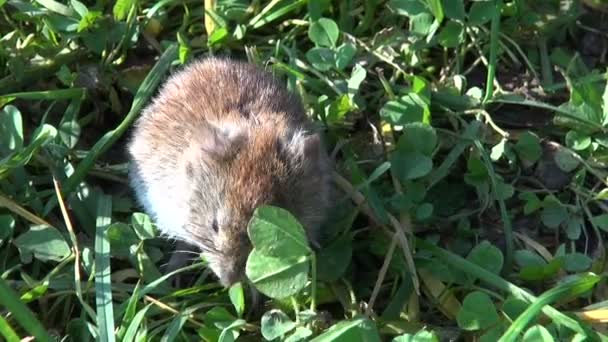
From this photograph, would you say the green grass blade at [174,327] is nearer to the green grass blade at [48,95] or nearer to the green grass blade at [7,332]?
the green grass blade at [7,332]

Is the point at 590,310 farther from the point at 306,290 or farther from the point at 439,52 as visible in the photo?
the point at 439,52

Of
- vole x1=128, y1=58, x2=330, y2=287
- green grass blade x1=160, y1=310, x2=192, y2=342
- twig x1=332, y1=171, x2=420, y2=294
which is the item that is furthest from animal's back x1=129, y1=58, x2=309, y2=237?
green grass blade x1=160, y1=310, x2=192, y2=342

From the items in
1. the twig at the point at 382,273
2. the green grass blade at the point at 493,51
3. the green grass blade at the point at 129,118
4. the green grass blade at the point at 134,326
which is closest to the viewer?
the green grass blade at the point at 134,326

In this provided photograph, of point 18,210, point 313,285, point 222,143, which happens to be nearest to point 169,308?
point 313,285

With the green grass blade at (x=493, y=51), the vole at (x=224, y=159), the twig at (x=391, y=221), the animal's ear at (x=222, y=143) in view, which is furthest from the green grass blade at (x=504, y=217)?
the animal's ear at (x=222, y=143)

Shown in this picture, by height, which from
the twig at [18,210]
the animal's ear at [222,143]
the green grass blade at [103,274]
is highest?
the animal's ear at [222,143]

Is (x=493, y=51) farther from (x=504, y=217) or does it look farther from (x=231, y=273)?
(x=231, y=273)

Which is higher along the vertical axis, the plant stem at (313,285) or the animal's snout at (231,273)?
the animal's snout at (231,273)

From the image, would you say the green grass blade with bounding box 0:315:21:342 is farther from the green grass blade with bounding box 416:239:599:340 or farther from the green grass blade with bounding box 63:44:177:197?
the green grass blade with bounding box 416:239:599:340
